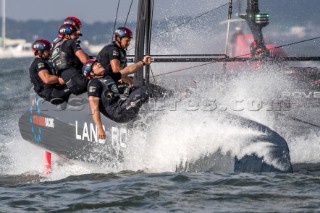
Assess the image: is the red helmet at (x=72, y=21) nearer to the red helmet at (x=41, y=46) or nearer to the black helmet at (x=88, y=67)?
the red helmet at (x=41, y=46)

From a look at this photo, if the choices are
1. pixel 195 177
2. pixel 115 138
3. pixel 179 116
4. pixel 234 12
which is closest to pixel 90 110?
pixel 115 138

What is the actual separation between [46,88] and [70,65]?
45cm

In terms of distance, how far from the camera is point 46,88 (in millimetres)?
9672

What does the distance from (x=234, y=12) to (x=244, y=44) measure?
0.51 metres

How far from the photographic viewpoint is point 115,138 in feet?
28.2

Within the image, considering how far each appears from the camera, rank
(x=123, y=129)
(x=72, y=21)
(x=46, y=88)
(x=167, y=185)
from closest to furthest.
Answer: (x=167, y=185) < (x=123, y=129) < (x=72, y=21) < (x=46, y=88)

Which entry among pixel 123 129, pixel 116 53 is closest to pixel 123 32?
pixel 116 53

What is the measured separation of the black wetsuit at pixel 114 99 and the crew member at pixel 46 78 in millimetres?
992

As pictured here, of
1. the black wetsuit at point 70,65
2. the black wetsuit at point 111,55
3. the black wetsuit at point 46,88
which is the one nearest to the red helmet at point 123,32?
the black wetsuit at point 111,55

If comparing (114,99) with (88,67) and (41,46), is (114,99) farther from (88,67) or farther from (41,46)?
(41,46)

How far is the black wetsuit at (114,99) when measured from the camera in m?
8.44

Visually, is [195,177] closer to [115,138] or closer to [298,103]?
[115,138]

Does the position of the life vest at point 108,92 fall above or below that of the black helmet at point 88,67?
below


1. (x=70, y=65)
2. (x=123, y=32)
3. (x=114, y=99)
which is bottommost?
(x=114, y=99)
